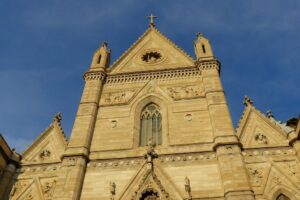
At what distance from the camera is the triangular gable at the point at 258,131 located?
15094 mm

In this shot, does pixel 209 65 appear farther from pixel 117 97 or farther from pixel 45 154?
pixel 45 154

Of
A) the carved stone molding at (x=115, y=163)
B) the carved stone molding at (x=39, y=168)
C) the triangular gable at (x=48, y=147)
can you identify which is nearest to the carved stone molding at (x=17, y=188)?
the carved stone molding at (x=39, y=168)

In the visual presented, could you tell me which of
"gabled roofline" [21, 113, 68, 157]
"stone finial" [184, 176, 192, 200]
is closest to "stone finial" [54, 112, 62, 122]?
"gabled roofline" [21, 113, 68, 157]

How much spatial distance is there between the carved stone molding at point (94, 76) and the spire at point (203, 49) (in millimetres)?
6179

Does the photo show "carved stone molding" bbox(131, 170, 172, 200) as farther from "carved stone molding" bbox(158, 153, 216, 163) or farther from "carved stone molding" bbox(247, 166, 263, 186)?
"carved stone molding" bbox(247, 166, 263, 186)

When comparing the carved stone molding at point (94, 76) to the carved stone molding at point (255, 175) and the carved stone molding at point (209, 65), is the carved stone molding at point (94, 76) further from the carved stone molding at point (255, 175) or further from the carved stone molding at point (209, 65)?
the carved stone molding at point (255, 175)

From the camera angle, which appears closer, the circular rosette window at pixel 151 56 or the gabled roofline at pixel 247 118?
the gabled roofline at pixel 247 118

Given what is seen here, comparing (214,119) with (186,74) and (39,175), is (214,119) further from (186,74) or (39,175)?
(39,175)

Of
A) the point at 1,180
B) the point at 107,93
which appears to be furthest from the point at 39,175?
the point at 107,93

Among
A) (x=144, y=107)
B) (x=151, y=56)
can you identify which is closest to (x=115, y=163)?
(x=144, y=107)

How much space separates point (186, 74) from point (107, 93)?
4961 mm

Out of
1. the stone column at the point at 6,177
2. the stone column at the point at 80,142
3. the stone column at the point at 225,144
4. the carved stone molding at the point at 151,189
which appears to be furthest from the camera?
the stone column at the point at 6,177

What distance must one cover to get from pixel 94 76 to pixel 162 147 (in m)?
7.07

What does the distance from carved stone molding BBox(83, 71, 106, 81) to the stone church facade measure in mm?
62
